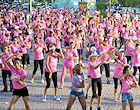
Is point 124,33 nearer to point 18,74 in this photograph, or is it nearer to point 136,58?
point 136,58

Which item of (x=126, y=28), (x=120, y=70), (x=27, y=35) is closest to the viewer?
(x=120, y=70)

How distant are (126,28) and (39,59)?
23.5ft

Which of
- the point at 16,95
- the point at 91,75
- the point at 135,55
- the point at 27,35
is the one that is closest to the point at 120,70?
the point at 91,75


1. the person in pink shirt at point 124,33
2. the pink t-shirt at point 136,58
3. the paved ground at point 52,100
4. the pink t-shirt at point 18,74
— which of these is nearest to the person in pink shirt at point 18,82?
the pink t-shirt at point 18,74

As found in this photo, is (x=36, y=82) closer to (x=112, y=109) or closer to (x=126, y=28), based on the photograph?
(x=112, y=109)

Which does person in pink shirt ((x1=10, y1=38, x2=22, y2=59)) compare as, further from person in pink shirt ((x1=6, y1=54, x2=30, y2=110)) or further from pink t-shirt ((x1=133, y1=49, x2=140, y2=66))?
pink t-shirt ((x1=133, y1=49, x2=140, y2=66))

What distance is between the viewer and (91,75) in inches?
324

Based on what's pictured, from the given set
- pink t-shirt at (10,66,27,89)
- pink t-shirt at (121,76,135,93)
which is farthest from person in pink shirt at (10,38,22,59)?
pink t-shirt at (121,76,135,93)

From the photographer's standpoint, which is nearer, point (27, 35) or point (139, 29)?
point (27, 35)

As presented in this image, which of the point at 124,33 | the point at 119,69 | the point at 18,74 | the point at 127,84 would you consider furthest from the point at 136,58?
the point at 124,33

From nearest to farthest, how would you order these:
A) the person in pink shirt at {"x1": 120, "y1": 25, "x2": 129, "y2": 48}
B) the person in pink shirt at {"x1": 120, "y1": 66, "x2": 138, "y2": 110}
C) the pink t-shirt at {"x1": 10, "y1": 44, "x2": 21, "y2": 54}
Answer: the person in pink shirt at {"x1": 120, "y1": 66, "x2": 138, "y2": 110}
the pink t-shirt at {"x1": 10, "y1": 44, "x2": 21, "y2": 54}
the person in pink shirt at {"x1": 120, "y1": 25, "x2": 129, "y2": 48}

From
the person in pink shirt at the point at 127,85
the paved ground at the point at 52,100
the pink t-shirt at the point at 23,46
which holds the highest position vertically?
the pink t-shirt at the point at 23,46

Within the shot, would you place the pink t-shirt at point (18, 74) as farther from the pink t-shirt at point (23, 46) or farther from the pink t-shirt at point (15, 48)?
the pink t-shirt at point (23, 46)

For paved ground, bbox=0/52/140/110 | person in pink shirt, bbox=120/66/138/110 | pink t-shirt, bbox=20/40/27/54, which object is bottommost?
paved ground, bbox=0/52/140/110
